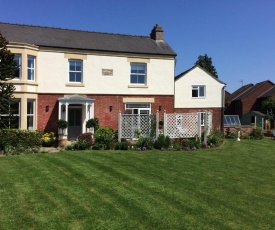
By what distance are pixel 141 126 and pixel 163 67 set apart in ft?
27.2

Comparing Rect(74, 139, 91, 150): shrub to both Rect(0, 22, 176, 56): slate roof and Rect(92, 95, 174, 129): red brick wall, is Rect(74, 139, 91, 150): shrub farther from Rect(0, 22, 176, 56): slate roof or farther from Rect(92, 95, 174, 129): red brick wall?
Rect(0, 22, 176, 56): slate roof

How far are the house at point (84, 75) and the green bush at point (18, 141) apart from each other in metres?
3.45

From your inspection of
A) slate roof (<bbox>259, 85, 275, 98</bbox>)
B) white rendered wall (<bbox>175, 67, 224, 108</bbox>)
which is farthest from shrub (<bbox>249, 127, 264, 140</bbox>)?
slate roof (<bbox>259, 85, 275, 98</bbox>)

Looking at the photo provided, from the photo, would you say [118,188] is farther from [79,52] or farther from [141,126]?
[79,52]

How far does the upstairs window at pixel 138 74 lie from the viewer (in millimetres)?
25453

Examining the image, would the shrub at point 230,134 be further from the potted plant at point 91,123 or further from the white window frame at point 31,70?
the white window frame at point 31,70

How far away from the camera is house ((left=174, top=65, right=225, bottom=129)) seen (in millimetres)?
27547

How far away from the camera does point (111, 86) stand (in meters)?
24.6

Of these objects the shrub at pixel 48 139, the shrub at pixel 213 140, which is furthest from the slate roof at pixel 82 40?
the shrub at pixel 213 140

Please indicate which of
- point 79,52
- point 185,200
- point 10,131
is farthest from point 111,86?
point 185,200

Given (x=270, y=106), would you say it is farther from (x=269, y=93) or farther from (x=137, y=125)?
(x=137, y=125)

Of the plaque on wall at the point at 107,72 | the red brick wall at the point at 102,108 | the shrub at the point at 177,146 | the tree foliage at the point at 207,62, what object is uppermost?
the tree foliage at the point at 207,62

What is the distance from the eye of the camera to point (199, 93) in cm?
2853

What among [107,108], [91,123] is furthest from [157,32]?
[91,123]
